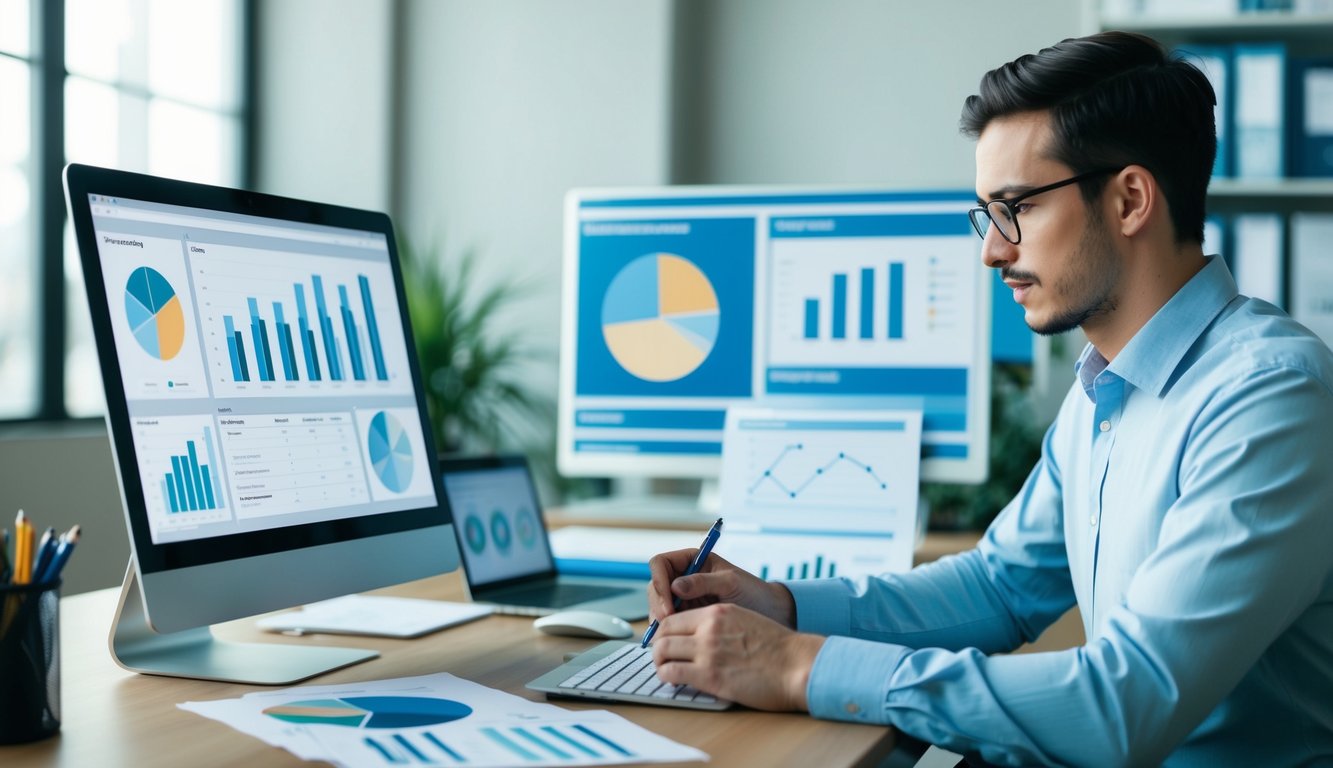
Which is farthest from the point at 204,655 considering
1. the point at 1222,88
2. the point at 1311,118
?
the point at 1311,118

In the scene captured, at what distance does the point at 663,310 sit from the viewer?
6.39 ft

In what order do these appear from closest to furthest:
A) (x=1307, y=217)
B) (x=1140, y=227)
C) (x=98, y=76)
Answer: (x=1140, y=227) → (x=1307, y=217) → (x=98, y=76)

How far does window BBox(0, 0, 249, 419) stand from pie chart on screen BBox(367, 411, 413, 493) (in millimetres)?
1754

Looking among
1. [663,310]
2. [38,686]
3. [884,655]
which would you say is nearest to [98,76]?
[663,310]

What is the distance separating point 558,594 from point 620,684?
53 centimetres

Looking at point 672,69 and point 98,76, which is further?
point 672,69

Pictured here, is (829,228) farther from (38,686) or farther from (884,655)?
(38,686)

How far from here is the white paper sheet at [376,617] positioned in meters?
1.33

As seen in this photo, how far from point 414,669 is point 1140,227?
0.82 meters

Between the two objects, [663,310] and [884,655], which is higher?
[663,310]

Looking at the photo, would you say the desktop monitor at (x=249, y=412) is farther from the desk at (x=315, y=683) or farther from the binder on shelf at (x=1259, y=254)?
the binder on shelf at (x=1259, y=254)

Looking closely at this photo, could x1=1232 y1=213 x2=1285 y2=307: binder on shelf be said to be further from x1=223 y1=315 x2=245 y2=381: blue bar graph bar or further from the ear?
x1=223 y1=315 x2=245 y2=381: blue bar graph bar

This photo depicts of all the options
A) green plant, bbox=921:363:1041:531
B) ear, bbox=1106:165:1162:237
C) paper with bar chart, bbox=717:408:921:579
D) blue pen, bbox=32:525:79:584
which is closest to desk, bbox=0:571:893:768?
blue pen, bbox=32:525:79:584

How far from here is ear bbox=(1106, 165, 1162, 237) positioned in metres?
1.19
